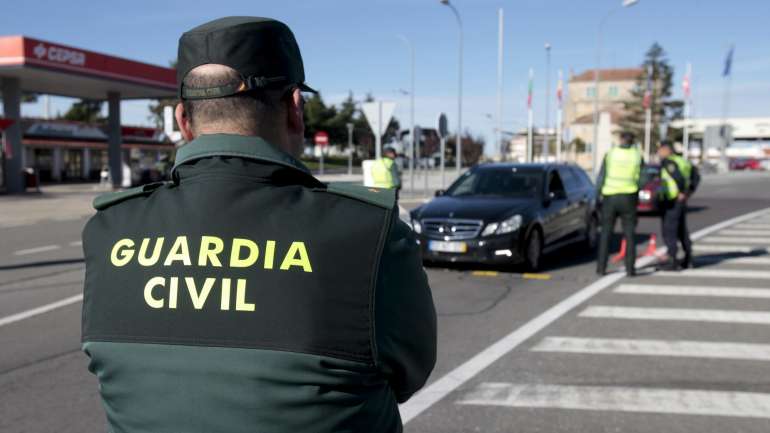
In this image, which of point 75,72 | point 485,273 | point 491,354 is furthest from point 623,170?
point 75,72

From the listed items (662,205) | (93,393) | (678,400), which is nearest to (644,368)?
(678,400)

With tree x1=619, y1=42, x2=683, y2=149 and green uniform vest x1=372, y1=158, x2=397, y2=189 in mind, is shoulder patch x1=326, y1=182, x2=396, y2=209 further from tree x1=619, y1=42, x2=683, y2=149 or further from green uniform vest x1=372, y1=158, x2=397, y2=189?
tree x1=619, y1=42, x2=683, y2=149

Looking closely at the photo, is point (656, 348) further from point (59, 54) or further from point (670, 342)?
point (59, 54)

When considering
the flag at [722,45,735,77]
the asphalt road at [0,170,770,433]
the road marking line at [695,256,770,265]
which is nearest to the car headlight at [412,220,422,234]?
the asphalt road at [0,170,770,433]

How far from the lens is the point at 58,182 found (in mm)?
40281

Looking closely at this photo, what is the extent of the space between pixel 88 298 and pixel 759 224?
18.5 m

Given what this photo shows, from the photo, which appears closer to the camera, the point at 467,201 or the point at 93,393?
the point at 93,393

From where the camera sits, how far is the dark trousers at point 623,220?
9.52m

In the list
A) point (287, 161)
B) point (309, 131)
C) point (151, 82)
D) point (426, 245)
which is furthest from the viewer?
point (309, 131)

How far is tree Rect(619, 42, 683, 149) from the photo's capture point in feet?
310

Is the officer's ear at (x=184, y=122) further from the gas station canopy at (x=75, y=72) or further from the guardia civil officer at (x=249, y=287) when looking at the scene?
the gas station canopy at (x=75, y=72)

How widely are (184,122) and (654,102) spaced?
102 m

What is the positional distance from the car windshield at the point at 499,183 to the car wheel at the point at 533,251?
2.64 ft

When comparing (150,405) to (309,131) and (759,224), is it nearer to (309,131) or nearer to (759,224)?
(759,224)
